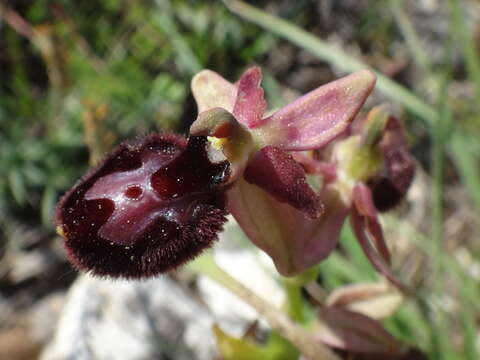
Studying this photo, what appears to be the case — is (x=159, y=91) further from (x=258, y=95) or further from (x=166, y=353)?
(x=258, y=95)

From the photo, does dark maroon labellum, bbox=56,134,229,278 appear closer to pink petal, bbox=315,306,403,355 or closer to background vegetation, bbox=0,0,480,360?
pink petal, bbox=315,306,403,355

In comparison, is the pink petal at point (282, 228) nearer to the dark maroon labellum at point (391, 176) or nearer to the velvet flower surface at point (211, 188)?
the velvet flower surface at point (211, 188)

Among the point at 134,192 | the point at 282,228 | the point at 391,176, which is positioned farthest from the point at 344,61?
the point at 134,192

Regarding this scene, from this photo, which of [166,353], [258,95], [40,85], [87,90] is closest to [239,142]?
[258,95]

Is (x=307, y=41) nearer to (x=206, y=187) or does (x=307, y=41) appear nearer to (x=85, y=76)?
(x=206, y=187)

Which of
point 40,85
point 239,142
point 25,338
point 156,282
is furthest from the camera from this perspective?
point 40,85

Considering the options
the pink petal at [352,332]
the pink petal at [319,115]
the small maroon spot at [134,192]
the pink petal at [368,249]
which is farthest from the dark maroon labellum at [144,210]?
the pink petal at [352,332]
